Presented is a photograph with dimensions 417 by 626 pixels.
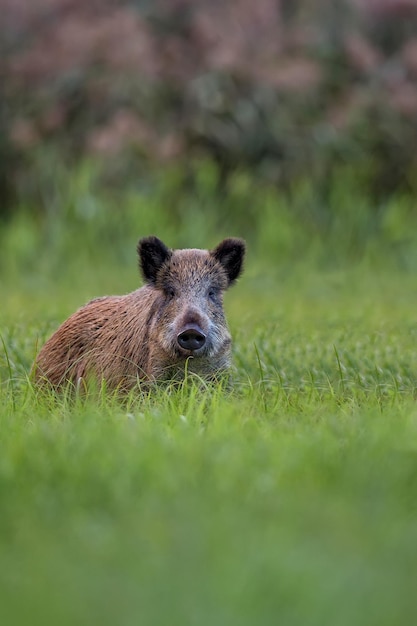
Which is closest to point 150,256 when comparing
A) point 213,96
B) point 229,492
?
point 229,492

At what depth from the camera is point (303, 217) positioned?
41.2 ft

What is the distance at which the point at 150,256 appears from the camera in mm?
6281

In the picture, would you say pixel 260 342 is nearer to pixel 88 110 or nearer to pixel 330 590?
pixel 330 590

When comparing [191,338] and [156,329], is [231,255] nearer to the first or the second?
[156,329]

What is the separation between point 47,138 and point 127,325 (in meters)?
7.19

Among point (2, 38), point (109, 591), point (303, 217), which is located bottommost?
point (109, 591)

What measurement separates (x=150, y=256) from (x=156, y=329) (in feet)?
1.48

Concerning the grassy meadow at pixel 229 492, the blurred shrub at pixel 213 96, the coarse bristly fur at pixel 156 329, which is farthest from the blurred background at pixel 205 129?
the coarse bristly fur at pixel 156 329

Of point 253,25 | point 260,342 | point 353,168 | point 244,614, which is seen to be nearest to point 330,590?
point 244,614

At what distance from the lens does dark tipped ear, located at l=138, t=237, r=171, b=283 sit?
626cm

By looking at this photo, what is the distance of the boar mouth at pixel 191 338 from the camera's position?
5.76m

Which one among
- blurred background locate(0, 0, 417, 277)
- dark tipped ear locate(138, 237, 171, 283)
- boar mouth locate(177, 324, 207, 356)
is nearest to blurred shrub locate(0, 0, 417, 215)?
blurred background locate(0, 0, 417, 277)

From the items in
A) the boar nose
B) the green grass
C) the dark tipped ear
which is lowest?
the green grass

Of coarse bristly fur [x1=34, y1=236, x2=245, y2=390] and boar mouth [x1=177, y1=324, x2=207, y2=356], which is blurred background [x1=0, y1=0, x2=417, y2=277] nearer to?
coarse bristly fur [x1=34, y1=236, x2=245, y2=390]
